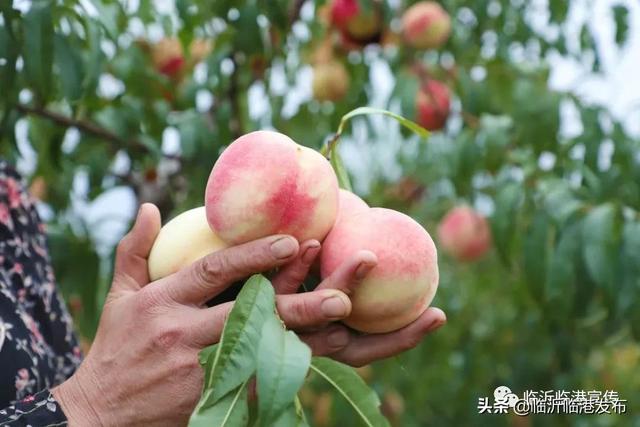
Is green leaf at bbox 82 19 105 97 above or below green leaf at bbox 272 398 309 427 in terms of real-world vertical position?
above

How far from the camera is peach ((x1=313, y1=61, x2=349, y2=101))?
2123mm

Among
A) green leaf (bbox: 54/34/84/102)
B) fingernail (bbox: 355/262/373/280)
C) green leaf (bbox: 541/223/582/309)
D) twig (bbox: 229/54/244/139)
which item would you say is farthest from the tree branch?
fingernail (bbox: 355/262/373/280)

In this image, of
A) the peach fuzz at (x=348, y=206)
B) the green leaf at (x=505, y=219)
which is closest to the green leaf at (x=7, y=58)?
the peach fuzz at (x=348, y=206)

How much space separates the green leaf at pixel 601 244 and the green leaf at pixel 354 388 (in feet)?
2.64

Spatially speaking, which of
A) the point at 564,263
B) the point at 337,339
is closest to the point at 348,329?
the point at 337,339

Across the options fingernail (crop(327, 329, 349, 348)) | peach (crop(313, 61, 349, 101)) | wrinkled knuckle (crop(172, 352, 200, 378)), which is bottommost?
peach (crop(313, 61, 349, 101))

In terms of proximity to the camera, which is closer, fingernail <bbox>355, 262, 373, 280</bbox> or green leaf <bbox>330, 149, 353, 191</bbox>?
fingernail <bbox>355, 262, 373, 280</bbox>

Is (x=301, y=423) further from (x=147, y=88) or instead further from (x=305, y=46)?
(x=305, y=46)

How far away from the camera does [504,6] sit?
80.4 inches

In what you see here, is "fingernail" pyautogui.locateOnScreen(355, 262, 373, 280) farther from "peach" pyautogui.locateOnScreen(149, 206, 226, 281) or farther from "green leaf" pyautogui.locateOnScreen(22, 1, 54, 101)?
"green leaf" pyautogui.locateOnScreen(22, 1, 54, 101)

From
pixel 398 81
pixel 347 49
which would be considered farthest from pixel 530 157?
pixel 347 49

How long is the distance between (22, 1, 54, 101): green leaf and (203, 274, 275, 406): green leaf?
2.22 ft

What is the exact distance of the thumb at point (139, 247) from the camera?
81cm

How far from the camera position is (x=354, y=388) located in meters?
0.69
